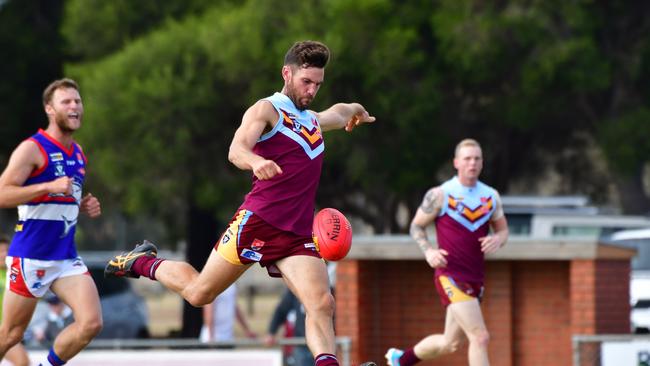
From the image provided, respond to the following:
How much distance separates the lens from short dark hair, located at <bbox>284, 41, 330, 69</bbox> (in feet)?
30.8

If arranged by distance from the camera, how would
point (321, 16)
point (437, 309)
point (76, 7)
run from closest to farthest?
point (437, 309) < point (321, 16) < point (76, 7)

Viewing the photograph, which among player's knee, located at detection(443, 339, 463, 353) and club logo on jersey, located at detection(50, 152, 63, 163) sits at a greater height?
club logo on jersey, located at detection(50, 152, 63, 163)

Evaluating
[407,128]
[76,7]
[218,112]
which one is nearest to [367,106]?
[407,128]

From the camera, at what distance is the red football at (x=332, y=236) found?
31.4ft

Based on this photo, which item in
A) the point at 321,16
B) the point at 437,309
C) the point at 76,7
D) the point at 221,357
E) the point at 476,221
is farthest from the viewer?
the point at 76,7

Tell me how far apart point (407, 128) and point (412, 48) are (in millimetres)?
1503

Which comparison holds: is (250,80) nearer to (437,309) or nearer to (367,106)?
(367,106)

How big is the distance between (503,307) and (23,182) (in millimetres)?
6864

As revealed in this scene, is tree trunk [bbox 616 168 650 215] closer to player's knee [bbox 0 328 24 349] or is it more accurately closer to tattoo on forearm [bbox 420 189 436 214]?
tattoo on forearm [bbox 420 189 436 214]

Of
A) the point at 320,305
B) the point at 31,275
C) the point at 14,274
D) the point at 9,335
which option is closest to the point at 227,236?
the point at 320,305

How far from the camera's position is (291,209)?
9.57 m

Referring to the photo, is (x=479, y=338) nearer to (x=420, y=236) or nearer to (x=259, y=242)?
(x=420, y=236)

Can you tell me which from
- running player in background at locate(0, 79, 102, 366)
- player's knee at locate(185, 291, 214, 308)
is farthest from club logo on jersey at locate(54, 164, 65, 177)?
player's knee at locate(185, 291, 214, 308)

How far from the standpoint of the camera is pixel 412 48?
26531 millimetres
